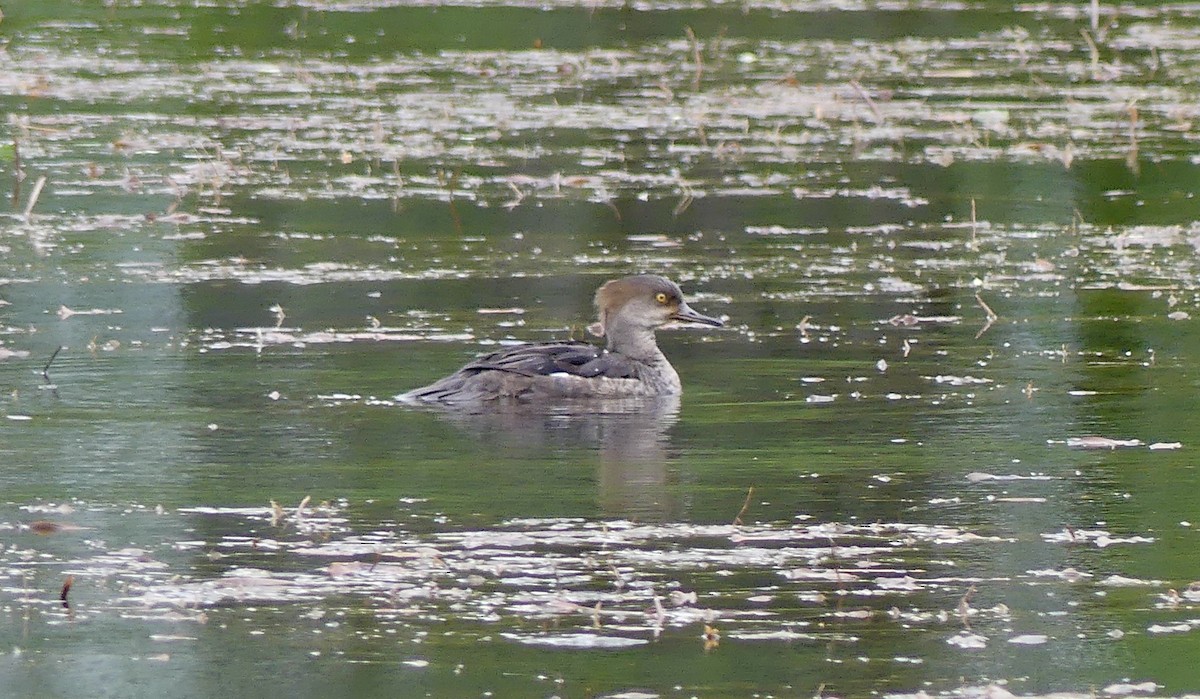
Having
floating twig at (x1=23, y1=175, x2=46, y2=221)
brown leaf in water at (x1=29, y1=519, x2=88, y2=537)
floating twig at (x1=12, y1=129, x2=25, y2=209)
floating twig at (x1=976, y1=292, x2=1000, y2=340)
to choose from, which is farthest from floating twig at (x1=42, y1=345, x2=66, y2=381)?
floating twig at (x1=12, y1=129, x2=25, y2=209)

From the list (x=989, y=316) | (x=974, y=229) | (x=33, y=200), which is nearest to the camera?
(x=989, y=316)

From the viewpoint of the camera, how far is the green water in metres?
6.69

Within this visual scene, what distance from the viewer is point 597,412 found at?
10.5 metres

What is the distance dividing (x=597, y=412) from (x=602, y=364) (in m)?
0.32

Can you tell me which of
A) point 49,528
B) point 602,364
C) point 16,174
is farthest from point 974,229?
point 49,528

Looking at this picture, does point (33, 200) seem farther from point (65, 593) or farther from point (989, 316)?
point (65, 593)

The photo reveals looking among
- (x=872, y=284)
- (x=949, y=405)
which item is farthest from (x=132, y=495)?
(x=872, y=284)

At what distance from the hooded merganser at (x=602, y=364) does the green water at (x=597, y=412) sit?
0.58 feet

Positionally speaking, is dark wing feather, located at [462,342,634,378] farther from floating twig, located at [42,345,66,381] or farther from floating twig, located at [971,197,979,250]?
floating twig, located at [971,197,979,250]

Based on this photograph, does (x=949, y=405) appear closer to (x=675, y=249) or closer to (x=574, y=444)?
(x=574, y=444)

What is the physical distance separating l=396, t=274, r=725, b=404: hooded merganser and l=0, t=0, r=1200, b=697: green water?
Result: 18cm

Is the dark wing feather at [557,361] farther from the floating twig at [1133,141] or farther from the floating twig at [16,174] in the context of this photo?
the floating twig at [1133,141]

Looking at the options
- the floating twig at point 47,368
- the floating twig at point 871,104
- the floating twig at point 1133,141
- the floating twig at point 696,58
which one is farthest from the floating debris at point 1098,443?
the floating twig at point 696,58

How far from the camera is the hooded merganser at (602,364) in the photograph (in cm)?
1025
